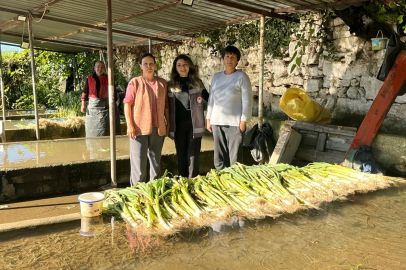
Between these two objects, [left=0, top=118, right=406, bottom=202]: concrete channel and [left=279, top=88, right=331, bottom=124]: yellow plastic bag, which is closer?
[left=0, top=118, right=406, bottom=202]: concrete channel

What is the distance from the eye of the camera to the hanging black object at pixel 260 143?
6.05 metres

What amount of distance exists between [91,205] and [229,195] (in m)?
1.22

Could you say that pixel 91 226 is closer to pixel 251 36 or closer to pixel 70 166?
pixel 70 166

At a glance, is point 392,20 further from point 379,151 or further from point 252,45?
point 252,45

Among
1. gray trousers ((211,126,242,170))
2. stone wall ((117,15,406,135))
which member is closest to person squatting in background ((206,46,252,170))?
gray trousers ((211,126,242,170))

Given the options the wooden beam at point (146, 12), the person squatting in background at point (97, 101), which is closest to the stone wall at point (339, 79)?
the wooden beam at point (146, 12)

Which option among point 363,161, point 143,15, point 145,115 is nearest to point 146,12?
point 143,15

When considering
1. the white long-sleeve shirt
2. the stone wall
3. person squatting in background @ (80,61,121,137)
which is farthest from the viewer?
person squatting in background @ (80,61,121,137)

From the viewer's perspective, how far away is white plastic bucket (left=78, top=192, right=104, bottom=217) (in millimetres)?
2779

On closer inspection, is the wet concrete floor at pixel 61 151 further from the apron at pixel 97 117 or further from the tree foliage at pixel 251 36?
the tree foliage at pixel 251 36

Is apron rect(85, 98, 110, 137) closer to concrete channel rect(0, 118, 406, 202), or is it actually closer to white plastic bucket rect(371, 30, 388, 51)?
concrete channel rect(0, 118, 406, 202)

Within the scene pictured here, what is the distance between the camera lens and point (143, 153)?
4.18 metres

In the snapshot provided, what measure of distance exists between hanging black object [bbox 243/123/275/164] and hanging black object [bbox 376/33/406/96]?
2.10 m

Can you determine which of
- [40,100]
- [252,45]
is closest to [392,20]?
[252,45]
